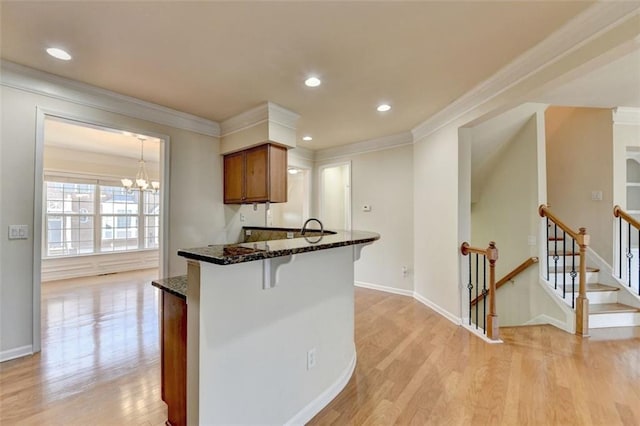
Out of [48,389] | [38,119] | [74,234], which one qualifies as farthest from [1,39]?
[74,234]

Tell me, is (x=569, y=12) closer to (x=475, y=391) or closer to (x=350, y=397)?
(x=475, y=391)

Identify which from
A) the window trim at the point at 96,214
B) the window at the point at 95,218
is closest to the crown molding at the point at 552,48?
the window trim at the point at 96,214

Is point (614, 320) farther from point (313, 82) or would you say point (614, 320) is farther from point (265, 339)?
point (313, 82)

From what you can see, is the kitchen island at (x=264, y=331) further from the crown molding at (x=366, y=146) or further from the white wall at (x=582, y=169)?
the white wall at (x=582, y=169)

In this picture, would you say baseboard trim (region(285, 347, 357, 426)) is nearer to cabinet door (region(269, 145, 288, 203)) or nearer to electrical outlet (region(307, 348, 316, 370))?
electrical outlet (region(307, 348, 316, 370))

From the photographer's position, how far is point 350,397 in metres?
1.96

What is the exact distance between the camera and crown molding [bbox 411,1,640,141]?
5.57 feet

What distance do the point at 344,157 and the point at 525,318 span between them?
12.2 ft

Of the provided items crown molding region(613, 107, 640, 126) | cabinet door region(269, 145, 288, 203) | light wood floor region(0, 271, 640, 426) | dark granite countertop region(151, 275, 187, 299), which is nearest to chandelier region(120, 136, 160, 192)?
light wood floor region(0, 271, 640, 426)

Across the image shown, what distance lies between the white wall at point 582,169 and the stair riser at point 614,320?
2.70 feet

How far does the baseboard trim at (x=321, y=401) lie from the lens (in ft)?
5.50

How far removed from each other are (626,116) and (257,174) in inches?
195

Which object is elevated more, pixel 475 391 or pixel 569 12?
pixel 569 12

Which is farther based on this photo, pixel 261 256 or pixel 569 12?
pixel 569 12
